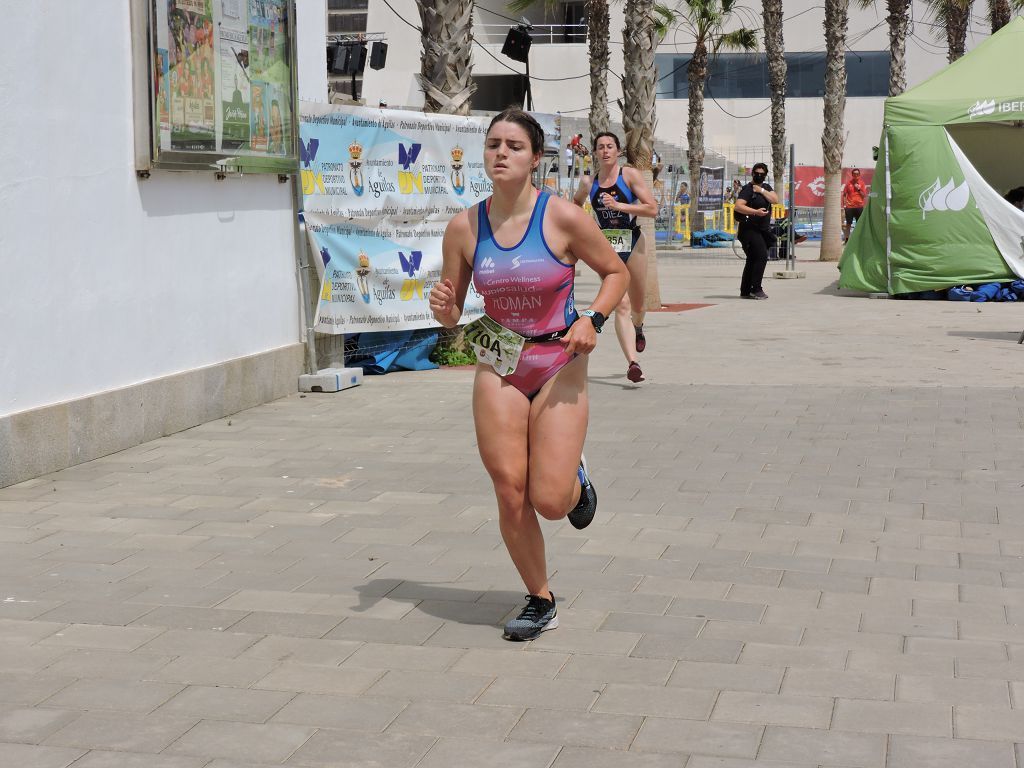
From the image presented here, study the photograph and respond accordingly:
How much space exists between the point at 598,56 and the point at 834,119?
6.20 meters

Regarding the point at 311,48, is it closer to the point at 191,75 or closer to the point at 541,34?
the point at 191,75

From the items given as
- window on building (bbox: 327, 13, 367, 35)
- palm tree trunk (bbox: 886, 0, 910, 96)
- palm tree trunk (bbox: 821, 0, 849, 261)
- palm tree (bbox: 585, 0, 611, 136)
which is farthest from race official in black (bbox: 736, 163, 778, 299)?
window on building (bbox: 327, 13, 367, 35)

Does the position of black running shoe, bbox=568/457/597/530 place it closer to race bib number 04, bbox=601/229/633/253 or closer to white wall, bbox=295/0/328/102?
race bib number 04, bbox=601/229/633/253

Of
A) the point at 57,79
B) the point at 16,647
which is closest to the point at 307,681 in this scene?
the point at 16,647

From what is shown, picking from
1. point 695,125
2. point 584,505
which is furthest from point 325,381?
point 695,125

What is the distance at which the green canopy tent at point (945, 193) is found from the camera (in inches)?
724

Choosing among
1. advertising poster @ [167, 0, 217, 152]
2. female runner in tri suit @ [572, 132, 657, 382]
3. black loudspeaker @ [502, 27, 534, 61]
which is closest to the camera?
advertising poster @ [167, 0, 217, 152]

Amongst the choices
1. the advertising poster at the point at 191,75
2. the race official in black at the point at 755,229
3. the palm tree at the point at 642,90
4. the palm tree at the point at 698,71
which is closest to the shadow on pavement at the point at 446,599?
the advertising poster at the point at 191,75

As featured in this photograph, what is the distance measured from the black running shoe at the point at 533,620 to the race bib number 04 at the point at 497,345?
2.69 ft

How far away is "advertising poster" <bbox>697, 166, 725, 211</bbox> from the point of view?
123 ft

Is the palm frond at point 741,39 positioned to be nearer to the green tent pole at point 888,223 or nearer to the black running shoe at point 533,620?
the green tent pole at point 888,223

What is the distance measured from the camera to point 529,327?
488 centimetres

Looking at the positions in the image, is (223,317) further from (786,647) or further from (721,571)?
(786,647)

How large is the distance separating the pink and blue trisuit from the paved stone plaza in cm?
94
